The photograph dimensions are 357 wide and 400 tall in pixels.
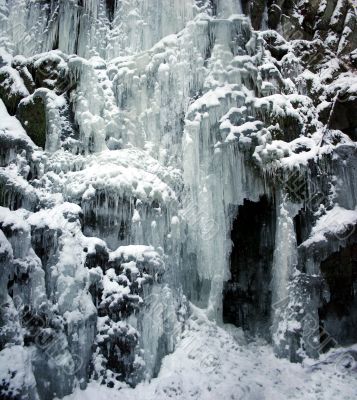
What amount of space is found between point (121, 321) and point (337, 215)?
5.97 meters

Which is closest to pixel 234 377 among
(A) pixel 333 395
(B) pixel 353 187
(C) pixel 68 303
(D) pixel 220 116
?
(A) pixel 333 395

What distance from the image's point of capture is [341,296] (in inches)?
380

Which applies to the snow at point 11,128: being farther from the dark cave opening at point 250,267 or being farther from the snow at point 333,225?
the snow at point 333,225

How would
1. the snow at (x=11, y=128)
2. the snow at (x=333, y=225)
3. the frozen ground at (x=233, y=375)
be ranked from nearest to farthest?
1. the frozen ground at (x=233, y=375)
2. the snow at (x=333, y=225)
3. the snow at (x=11, y=128)

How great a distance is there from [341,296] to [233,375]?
142 inches

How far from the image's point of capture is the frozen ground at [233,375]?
764 centimetres

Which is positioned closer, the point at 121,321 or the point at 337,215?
the point at 121,321

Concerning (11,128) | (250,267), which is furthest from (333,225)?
(11,128)

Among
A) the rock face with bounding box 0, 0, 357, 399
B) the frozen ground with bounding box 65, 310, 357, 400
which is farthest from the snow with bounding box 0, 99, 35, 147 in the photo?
the frozen ground with bounding box 65, 310, 357, 400

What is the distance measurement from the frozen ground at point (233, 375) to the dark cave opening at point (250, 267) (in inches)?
67.2

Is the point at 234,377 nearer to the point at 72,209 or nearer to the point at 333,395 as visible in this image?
the point at 333,395

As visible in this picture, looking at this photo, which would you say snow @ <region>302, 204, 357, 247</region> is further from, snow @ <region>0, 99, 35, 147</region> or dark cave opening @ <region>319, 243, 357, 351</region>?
snow @ <region>0, 99, 35, 147</region>

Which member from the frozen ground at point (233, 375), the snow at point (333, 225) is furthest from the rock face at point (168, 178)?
the frozen ground at point (233, 375)

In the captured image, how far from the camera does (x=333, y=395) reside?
7.63 metres
